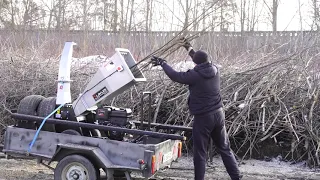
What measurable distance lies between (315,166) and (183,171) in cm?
248

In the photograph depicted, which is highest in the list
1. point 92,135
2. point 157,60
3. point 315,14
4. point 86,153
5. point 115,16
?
point 115,16

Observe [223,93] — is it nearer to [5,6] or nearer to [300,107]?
[300,107]

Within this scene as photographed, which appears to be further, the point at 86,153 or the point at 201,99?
the point at 201,99

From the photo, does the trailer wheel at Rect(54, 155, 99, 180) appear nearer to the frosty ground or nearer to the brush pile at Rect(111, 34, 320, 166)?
the frosty ground

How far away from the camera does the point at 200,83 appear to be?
541 cm

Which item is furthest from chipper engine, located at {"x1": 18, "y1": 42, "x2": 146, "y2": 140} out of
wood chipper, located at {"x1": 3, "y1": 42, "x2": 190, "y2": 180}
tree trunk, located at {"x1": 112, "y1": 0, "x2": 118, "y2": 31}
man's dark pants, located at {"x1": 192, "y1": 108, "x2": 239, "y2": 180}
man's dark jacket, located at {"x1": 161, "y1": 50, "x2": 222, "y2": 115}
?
tree trunk, located at {"x1": 112, "y1": 0, "x2": 118, "y2": 31}

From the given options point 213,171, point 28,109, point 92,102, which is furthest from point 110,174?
point 213,171

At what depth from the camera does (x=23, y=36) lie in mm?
13797

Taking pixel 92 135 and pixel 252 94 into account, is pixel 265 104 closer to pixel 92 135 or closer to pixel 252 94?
pixel 252 94

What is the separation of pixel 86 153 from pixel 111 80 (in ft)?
3.50

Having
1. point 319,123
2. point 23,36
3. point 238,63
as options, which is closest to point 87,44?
point 23,36

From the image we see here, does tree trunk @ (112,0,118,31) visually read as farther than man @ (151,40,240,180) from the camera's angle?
Yes

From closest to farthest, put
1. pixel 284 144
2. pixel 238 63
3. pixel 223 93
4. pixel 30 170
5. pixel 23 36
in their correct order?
pixel 30 170 < pixel 284 144 < pixel 223 93 < pixel 238 63 < pixel 23 36

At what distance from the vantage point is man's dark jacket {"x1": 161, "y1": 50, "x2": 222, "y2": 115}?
5371mm
